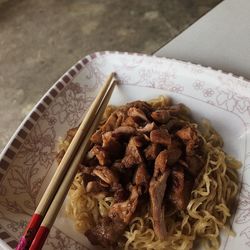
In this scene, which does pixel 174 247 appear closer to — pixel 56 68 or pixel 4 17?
pixel 56 68

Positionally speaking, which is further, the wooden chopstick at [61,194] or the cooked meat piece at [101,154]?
the cooked meat piece at [101,154]

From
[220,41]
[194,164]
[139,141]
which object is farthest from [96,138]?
[220,41]

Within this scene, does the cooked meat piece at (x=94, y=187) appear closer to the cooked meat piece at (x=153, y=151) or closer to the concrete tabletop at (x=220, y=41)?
the cooked meat piece at (x=153, y=151)

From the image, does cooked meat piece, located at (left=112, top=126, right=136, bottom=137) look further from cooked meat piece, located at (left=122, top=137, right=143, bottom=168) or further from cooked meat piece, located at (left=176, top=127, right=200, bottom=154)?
cooked meat piece, located at (left=176, top=127, right=200, bottom=154)

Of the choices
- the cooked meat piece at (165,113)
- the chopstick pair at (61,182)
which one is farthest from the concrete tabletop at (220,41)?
the chopstick pair at (61,182)

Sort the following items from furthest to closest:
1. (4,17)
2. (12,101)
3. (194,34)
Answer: (4,17) < (12,101) < (194,34)

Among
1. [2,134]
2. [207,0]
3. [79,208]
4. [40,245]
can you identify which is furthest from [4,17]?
[40,245]
